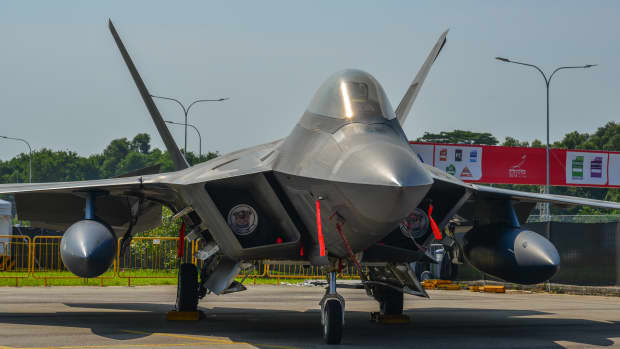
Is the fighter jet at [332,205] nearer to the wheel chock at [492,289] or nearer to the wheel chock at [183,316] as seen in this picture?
the wheel chock at [183,316]

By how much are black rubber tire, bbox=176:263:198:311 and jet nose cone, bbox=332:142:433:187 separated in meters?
5.18

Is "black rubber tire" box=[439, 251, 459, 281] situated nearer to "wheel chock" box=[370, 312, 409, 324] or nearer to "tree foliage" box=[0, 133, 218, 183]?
"wheel chock" box=[370, 312, 409, 324]

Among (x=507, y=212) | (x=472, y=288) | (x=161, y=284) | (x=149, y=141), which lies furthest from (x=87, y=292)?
(x=149, y=141)

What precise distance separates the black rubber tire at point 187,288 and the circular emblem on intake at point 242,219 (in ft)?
9.34

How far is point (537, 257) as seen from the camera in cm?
1102

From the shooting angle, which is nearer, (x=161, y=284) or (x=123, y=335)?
(x=123, y=335)

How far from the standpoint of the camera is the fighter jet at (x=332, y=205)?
28.7ft

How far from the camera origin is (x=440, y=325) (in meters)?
12.9

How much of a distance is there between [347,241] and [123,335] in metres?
3.36

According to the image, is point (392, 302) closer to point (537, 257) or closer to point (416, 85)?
point (537, 257)

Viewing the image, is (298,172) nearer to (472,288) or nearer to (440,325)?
(440,325)

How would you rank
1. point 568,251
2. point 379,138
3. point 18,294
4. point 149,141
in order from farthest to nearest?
point 149,141 < point 568,251 < point 18,294 < point 379,138

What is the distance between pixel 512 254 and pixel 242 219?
3717 mm

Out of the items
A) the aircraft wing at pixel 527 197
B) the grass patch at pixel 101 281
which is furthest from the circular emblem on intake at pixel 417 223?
the grass patch at pixel 101 281
